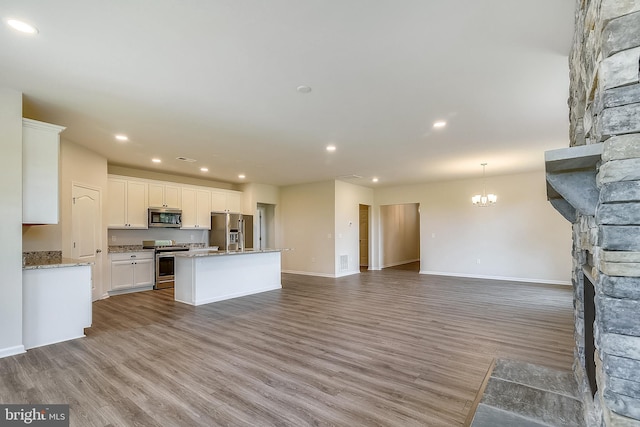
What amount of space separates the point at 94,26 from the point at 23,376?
9.75 ft

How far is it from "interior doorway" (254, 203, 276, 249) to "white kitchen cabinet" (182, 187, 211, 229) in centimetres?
193

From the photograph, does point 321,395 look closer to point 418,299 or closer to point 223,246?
point 418,299

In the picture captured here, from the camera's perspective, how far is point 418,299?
5719mm

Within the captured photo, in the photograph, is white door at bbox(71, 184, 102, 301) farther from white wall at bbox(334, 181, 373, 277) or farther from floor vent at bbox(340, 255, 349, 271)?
floor vent at bbox(340, 255, 349, 271)

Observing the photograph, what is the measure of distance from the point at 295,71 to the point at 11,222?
10.7 feet

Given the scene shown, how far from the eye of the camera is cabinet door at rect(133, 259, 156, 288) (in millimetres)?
6609

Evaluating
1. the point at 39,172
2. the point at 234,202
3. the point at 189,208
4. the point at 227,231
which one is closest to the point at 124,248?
the point at 189,208

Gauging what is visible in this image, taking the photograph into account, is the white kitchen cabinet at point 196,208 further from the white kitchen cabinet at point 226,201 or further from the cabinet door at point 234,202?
the cabinet door at point 234,202

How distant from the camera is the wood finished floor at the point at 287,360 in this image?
2.22 meters

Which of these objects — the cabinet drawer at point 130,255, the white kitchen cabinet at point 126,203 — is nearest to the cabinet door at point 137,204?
the white kitchen cabinet at point 126,203

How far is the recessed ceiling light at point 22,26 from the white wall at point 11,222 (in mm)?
1437

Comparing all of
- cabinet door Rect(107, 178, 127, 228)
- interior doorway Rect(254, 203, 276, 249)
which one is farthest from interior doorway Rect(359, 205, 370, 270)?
cabinet door Rect(107, 178, 127, 228)

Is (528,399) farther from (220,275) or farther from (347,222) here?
(347,222)

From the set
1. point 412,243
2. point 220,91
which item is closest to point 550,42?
point 220,91
